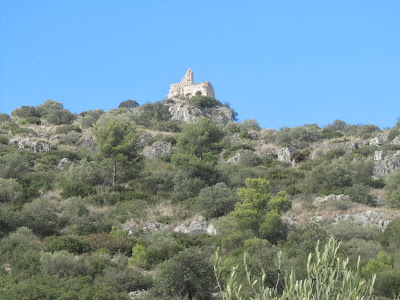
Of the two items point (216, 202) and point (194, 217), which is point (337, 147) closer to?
point (216, 202)

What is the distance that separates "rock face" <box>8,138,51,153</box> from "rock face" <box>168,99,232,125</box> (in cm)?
2289

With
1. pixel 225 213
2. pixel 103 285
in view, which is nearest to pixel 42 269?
pixel 103 285

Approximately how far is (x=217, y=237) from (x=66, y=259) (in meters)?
8.43

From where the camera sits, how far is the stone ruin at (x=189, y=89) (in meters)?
78.9

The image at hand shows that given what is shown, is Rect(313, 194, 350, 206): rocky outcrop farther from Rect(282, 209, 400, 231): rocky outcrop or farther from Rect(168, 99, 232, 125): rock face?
Rect(168, 99, 232, 125): rock face

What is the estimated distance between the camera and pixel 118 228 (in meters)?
25.4

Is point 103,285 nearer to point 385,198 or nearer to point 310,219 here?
point 310,219

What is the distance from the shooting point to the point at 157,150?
153 feet

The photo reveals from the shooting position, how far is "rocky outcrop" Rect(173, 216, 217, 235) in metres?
26.6

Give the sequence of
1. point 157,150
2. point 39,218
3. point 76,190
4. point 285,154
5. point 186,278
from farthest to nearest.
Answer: point 285,154, point 157,150, point 76,190, point 39,218, point 186,278

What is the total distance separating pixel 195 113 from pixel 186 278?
5047 cm

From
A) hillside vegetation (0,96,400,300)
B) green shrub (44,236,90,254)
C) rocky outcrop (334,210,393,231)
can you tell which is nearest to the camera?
hillside vegetation (0,96,400,300)

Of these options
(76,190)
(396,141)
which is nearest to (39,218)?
(76,190)

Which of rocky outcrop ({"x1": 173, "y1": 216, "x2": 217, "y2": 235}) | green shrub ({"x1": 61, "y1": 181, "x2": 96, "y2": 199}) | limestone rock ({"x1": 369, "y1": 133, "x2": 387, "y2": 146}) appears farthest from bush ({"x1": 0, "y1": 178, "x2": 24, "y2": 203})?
limestone rock ({"x1": 369, "y1": 133, "x2": 387, "y2": 146})
